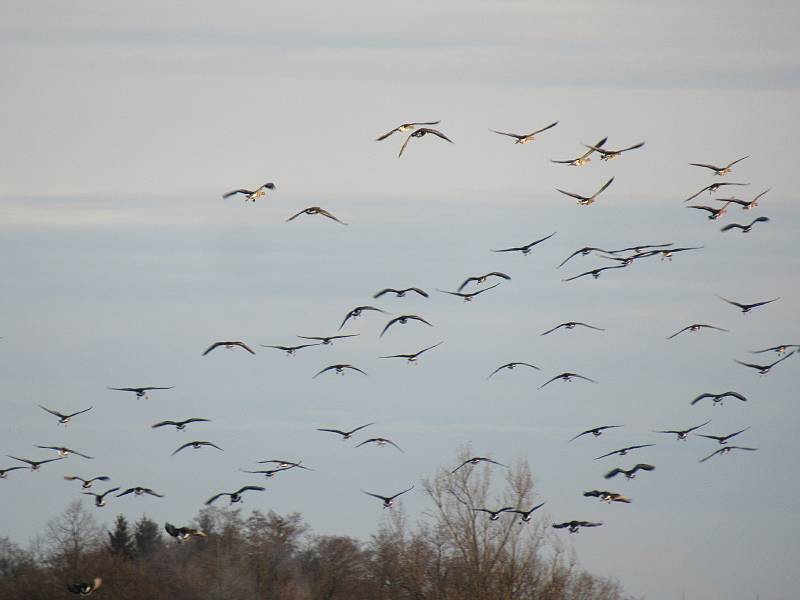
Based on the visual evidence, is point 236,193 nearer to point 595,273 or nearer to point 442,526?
point 595,273

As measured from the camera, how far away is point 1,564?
355ft

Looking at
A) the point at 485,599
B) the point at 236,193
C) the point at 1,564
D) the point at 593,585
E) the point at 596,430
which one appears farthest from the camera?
the point at 1,564

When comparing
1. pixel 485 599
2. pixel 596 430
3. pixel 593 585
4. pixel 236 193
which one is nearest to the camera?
pixel 236 193

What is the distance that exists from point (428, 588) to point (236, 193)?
110ft

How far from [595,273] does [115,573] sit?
44.9 meters

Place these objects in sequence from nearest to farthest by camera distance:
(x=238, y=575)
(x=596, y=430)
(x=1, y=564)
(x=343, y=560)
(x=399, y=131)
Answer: (x=399, y=131)
(x=596, y=430)
(x=238, y=575)
(x=343, y=560)
(x=1, y=564)

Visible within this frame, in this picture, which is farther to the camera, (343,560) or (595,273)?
(343,560)

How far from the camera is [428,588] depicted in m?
75.6

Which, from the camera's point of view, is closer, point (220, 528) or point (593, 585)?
point (593, 585)

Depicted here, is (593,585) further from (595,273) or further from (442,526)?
(595,273)

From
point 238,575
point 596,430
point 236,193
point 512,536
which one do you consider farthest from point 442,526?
point 236,193

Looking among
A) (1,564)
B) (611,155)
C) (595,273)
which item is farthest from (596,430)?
(1,564)

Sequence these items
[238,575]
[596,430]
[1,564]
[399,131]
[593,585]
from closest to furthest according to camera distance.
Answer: [399,131] → [596,430] → [593,585] → [238,575] → [1,564]

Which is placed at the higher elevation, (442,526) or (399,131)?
(399,131)
